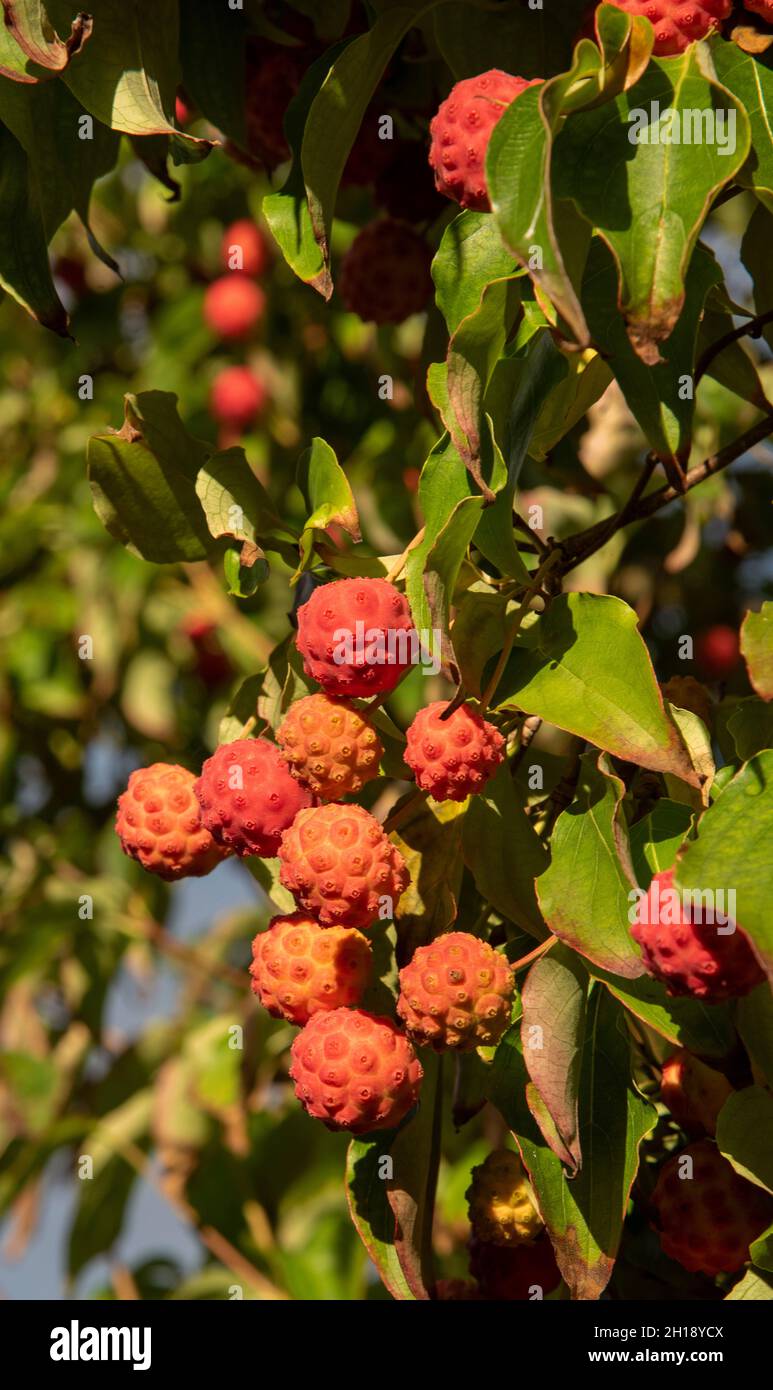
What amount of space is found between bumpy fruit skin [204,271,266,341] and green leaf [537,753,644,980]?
6.33ft

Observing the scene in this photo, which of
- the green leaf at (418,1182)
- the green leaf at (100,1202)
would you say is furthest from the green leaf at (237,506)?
the green leaf at (100,1202)

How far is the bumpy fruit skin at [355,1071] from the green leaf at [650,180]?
0.38 meters

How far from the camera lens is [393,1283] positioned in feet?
3.17

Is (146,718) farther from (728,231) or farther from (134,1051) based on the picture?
(728,231)

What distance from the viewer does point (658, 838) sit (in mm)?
867

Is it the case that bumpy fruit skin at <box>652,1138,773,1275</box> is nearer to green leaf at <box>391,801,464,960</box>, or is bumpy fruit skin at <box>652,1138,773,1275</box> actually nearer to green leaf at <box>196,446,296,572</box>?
green leaf at <box>391,801,464,960</box>

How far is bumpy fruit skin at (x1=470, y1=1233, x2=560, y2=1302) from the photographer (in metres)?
1.07

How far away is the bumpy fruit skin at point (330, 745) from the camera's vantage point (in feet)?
2.87

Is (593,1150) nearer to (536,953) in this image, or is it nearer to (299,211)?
(536,953)

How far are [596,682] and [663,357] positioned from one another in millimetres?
169

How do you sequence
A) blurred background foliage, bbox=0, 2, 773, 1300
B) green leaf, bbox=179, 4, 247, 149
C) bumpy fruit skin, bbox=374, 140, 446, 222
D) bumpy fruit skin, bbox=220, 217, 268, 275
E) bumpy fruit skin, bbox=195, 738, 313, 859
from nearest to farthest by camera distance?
bumpy fruit skin, bbox=195, 738, 313, 859 < green leaf, bbox=179, 4, 247, 149 < bumpy fruit skin, bbox=374, 140, 446, 222 < blurred background foliage, bbox=0, 2, 773, 1300 < bumpy fruit skin, bbox=220, 217, 268, 275

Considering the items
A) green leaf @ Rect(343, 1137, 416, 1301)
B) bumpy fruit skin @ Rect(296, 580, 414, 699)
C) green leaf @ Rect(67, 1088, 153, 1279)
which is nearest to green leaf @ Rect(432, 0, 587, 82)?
bumpy fruit skin @ Rect(296, 580, 414, 699)

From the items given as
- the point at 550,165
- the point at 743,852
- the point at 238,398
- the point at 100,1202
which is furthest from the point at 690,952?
the point at 238,398

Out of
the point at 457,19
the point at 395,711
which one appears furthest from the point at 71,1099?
the point at 457,19
